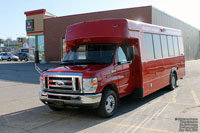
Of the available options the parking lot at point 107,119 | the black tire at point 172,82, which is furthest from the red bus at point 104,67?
the black tire at point 172,82

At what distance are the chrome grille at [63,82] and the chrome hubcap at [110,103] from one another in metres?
0.97

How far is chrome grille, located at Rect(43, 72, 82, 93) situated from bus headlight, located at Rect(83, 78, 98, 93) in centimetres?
13

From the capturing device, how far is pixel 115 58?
255 inches

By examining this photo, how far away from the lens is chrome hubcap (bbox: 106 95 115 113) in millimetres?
6258

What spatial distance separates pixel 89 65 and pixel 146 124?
7.26 feet

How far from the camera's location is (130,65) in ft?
23.7

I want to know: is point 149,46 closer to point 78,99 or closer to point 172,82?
point 172,82

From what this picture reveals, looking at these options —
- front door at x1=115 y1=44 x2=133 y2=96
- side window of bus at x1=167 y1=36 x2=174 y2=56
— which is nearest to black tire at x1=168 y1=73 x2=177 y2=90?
side window of bus at x1=167 y1=36 x2=174 y2=56

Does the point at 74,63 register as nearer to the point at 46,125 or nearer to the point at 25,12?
the point at 46,125

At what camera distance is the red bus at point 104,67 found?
5.78 meters

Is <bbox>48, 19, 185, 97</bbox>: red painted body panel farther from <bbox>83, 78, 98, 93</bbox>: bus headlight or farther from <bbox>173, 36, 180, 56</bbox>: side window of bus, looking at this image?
<bbox>173, 36, 180, 56</bbox>: side window of bus

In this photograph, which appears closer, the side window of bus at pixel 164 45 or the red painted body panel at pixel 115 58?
the red painted body panel at pixel 115 58

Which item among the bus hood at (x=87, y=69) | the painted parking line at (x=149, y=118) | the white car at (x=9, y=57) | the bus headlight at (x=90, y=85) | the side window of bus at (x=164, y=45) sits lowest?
the painted parking line at (x=149, y=118)

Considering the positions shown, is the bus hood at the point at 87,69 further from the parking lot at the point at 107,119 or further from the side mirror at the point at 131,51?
the parking lot at the point at 107,119
